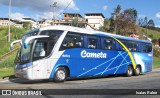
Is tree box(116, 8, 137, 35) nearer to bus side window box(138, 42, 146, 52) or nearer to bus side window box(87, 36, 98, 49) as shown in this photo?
bus side window box(138, 42, 146, 52)

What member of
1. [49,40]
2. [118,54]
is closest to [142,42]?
[118,54]

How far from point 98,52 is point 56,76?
4209mm

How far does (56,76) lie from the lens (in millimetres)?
18016

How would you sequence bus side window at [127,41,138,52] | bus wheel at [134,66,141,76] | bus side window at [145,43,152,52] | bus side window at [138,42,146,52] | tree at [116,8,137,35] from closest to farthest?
bus side window at [127,41,138,52]
bus wheel at [134,66,141,76]
bus side window at [138,42,146,52]
bus side window at [145,43,152,52]
tree at [116,8,137,35]

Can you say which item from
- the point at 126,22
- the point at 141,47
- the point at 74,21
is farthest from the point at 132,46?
the point at 74,21

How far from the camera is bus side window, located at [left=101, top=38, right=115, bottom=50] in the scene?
70.8ft

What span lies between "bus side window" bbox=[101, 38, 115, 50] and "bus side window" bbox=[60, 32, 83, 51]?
239 centimetres

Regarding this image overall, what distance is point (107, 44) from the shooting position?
22.0 meters

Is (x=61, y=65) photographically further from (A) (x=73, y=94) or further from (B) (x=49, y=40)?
(A) (x=73, y=94)

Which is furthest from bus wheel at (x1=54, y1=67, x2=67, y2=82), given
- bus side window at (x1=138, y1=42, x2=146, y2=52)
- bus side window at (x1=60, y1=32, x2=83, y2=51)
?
bus side window at (x1=138, y1=42, x2=146, y2=52)

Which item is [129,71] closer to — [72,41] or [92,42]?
[92,42]

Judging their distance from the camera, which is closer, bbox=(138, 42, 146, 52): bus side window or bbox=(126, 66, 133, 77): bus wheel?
bbox=(126, 66, 133, 77): bus wheel

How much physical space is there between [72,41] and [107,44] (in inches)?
152

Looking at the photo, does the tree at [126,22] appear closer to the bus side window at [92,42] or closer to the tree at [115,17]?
the tree at [115,17]
